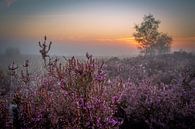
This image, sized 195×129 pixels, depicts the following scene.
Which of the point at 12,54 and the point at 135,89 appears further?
the point at 12,54

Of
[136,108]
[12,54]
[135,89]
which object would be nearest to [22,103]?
[136,108]

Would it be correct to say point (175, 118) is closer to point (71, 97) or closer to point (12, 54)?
point (71, 97)

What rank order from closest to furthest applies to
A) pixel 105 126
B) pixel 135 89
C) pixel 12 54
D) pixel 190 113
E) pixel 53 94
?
pixel 105 126 < pixel 190 113 < pixel 53 94 < pixel 135 89 < pixel 12 54

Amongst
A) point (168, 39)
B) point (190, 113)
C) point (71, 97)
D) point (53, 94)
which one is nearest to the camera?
point (71, 97)

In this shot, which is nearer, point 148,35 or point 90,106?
point 90,106

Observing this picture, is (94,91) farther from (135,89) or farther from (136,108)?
(135,89)

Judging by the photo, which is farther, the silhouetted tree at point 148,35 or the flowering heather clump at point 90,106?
the silhouetted tree at point 148,35

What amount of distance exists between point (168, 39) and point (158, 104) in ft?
89.0

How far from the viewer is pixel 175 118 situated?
581 centimetres

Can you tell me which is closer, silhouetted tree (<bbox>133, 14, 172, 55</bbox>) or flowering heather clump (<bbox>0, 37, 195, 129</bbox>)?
flowering heather clump (<bbox>0, 37, 195, 129</bbox>)

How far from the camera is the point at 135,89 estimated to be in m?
7.36

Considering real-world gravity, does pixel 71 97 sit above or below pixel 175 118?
above

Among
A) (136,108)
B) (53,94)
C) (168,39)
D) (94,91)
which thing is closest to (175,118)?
(136,108)

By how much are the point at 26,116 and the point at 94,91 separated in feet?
4.62
